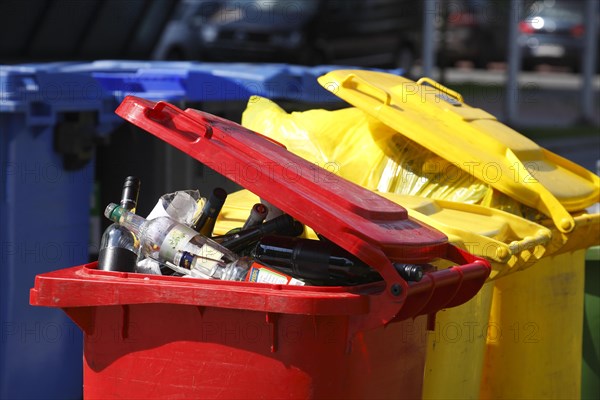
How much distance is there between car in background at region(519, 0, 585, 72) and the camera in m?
23.5

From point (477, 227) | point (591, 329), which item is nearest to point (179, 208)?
point (477, 227)

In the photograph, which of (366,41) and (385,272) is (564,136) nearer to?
(366,41)

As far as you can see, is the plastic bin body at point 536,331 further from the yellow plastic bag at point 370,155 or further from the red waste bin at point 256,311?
the red waste bin at point 256,311

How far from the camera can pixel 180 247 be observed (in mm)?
2961

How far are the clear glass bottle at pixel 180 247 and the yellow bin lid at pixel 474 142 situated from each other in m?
1.13

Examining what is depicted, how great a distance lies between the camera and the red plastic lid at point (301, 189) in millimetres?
2822

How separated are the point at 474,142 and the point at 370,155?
364 mm

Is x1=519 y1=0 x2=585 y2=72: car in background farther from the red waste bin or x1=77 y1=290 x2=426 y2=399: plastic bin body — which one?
x1=77 y1=290 x2=426 y2=399: plastic bin body

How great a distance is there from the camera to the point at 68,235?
180 inches

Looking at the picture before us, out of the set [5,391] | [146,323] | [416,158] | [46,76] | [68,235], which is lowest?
[5,391]

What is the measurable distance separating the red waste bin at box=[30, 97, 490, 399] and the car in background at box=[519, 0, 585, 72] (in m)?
20.7

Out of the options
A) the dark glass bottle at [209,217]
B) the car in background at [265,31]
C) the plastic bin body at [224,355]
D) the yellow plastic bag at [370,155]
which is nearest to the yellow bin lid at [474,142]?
the yellow plastic bag at [370,155]

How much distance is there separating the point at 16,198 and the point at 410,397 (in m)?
1.84

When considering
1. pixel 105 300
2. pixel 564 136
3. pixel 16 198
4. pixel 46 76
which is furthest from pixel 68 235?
pixel 564 136
